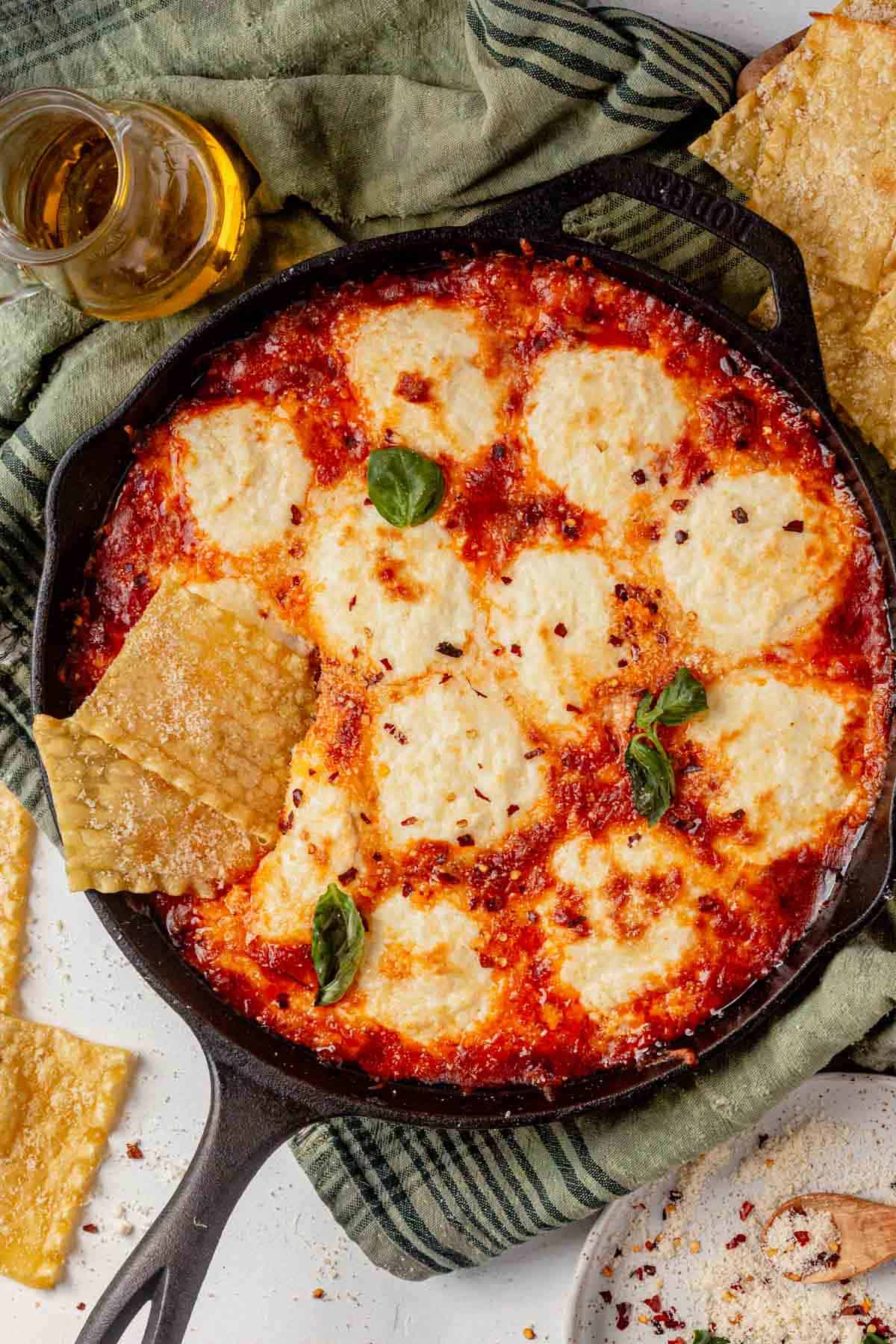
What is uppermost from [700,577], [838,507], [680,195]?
[680,195]

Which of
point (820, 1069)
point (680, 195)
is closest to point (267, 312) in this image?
point (680, 195)

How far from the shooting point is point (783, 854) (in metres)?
3.15

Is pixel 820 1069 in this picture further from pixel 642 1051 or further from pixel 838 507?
pixel 838 507

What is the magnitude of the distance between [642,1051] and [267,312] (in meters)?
2.09

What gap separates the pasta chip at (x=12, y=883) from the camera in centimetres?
379

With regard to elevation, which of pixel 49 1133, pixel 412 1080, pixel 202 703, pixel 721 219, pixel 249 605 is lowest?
pixel 49 1133

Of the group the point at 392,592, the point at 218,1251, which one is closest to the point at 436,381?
the point at 392,592

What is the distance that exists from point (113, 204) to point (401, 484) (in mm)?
991

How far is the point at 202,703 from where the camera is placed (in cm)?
323

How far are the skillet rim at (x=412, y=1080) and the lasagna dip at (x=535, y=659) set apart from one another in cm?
5

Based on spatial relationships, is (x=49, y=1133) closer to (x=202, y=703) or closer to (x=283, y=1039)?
(x=283, y=1039)

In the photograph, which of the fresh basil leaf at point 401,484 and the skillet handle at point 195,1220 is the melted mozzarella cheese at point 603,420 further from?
the skillet handle at point 195,1220

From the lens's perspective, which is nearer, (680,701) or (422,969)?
(680,701)

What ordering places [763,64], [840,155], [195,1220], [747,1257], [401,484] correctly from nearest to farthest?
[195,1220]
[401,484]
[840,155]
[763,64]
[747,1257]
